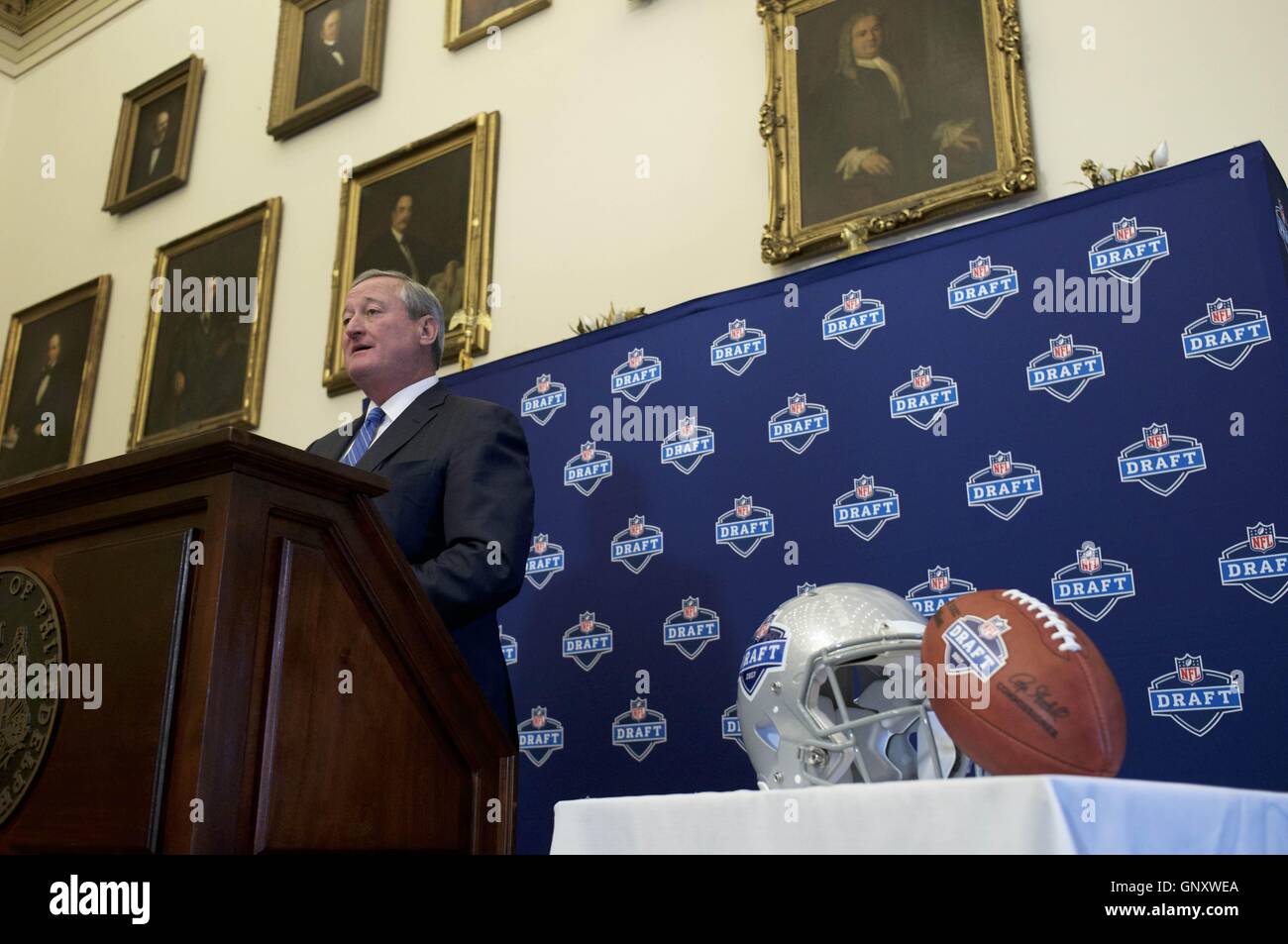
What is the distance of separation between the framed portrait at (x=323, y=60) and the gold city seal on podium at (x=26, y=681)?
506 cm

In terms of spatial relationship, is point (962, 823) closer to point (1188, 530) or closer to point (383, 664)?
point (383, 664)

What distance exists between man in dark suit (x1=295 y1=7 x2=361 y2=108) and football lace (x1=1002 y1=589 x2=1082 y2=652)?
5.95m

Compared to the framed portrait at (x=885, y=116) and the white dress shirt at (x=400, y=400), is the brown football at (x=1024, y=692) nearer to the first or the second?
the white dress shirt at (x=400, y=400)

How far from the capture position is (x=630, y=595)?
177 inches

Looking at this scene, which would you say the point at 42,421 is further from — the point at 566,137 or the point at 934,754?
the point at 934,754

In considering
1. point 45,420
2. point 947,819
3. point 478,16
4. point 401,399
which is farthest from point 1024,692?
point 45,420

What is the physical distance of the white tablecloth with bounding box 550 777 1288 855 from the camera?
1.50 m

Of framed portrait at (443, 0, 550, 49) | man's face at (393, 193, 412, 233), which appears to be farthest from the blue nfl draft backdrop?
framed portrait at (443, 0, 550, 49)

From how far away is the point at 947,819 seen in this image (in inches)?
61.4

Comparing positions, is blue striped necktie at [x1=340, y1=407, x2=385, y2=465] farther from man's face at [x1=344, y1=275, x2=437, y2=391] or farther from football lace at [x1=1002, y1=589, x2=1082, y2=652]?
football lace at [x1=1002, y1=589, x2=1082, y2=652]

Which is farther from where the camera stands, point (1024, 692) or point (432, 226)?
point (432, 226)

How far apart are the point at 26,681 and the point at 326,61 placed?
5.62 metres
